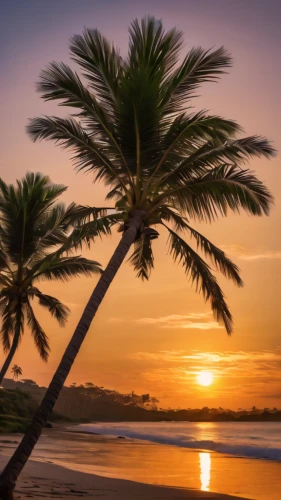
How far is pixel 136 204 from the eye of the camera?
11.5 meters

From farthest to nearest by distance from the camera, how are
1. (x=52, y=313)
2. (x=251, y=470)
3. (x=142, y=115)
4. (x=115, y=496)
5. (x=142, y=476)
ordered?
(x=52, y=313)
(x=251, y=470)
(x=142, y=476)
(x=142, y=115)
(x=115, y=496)

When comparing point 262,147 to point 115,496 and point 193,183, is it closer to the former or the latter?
point 193,183

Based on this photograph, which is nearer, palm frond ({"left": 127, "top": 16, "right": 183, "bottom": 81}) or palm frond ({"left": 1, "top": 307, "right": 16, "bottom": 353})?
palm frond ({"left": 127, "top": 16, "right": 183, "bottom": 81})

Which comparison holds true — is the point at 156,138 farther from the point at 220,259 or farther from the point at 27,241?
the point at 27,241

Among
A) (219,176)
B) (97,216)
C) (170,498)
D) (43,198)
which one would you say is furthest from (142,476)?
(43,198)

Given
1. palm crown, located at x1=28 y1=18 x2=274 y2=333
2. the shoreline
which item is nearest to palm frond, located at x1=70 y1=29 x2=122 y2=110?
palm crown, located at x1=28 y1=18 x2=274 y2=333

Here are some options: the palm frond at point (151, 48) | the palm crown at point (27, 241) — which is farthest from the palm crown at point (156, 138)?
the palm crown at point (27, 241)

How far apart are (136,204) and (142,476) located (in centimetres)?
666

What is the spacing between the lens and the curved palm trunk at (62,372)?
8.76 metres

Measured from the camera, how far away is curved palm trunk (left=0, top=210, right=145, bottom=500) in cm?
876

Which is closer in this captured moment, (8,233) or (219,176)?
(219,176)

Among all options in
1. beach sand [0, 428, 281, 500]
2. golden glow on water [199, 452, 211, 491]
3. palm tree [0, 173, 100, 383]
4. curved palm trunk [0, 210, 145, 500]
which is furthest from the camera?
palm tree [0, 173, 100, 383]

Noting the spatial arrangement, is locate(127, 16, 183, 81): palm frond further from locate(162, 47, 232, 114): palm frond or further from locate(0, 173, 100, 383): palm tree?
locate(0, 173, 100, 383): palm tree

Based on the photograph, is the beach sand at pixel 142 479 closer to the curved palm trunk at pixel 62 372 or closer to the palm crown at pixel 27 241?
the curved palm trunk at pixel 62 372
